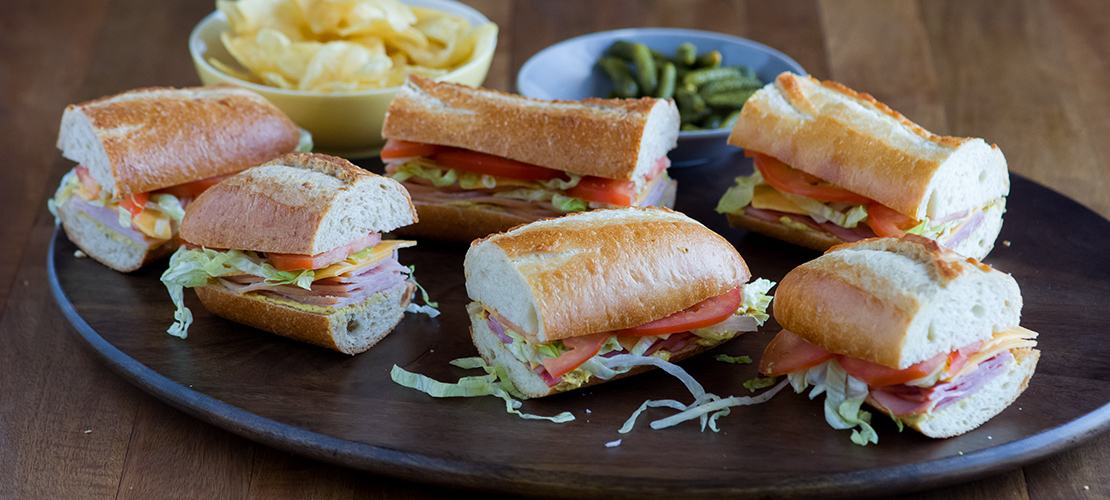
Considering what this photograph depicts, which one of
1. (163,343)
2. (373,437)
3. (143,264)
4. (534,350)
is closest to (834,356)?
(534,350)

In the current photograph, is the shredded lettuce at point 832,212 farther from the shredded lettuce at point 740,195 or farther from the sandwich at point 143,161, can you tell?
the sandwich at point 143,161

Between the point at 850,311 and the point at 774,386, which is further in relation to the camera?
the point at 774,386

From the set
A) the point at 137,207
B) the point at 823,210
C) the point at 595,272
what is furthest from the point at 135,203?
the point at 823,210

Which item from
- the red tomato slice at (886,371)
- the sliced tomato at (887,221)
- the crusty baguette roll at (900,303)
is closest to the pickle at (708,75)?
the sliced tomato at (887,221)

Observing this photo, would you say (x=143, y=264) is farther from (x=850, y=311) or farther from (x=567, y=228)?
(x=850, y=311)

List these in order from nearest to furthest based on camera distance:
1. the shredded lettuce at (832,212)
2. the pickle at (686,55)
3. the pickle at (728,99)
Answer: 1. the shredded lettuce at (832,212)
2. the pickle at (728,99)
3. the pickle at (686,55)

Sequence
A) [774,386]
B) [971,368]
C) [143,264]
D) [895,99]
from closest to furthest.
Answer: [971,368] < [774,386] < [143,264] < [895,99]

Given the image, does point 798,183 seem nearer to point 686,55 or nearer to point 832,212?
point 832,212
